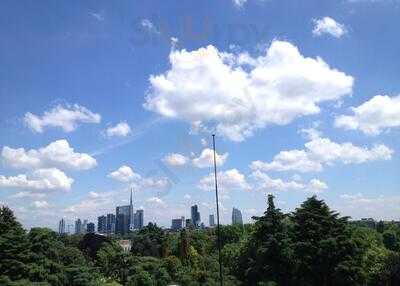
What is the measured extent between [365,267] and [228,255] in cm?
2534

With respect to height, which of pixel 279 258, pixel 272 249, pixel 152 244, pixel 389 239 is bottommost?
pixel 279 258

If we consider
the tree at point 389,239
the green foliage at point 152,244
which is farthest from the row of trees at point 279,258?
the tree at point 389,239

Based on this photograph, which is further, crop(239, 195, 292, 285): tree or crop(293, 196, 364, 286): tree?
crop(239, 195, 292, 285): tree

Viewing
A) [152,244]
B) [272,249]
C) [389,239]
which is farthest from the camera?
[389,239]

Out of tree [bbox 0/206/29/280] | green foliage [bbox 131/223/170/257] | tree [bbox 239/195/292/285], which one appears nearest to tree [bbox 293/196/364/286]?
tree [bbox 239/195/292/285]

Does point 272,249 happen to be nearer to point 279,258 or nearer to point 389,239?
point 279,258

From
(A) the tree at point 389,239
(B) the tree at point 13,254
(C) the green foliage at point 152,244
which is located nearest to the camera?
(B) the tree at point 13,254

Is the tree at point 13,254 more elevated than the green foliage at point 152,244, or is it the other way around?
the green foliage at point 152,244

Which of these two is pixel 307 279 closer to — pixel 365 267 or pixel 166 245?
pixel 365 267

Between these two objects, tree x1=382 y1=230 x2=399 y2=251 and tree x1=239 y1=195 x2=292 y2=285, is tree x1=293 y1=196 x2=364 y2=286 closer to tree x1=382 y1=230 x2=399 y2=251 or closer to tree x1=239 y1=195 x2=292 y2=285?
tree x1=239 y1=195 x2=292 y2=285

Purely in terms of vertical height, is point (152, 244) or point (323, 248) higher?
point (152, 244)

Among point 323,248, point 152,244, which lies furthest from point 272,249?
point 152,244

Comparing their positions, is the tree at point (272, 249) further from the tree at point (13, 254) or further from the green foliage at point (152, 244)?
the green foliage at point (152, 244)

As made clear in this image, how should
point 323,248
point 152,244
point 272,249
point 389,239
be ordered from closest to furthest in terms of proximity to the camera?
point 323,248
point 272,249
point 152,244
point 389,239
